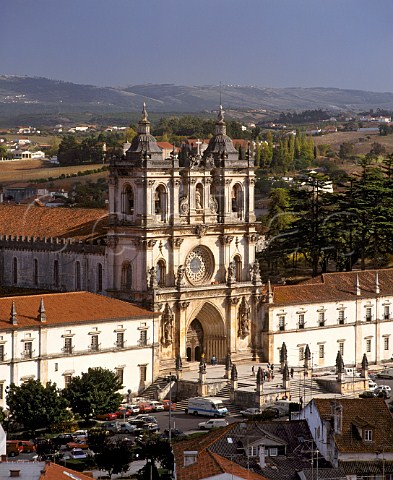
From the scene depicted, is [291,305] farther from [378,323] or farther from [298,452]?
[298,452]

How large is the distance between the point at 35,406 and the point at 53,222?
71.0ft

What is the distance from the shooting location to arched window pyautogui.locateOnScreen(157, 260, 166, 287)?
98.8 metres

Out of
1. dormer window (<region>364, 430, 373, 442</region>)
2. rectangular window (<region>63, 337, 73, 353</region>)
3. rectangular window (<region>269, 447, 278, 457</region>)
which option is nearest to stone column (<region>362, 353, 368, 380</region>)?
rectangular window (<region>63, 337, 73, 353</region>)

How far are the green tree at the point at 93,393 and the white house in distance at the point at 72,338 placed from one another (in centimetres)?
157

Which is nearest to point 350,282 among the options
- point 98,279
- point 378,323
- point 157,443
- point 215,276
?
point 378,323

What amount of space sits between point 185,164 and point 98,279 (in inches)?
321

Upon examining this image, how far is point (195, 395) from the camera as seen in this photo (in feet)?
311

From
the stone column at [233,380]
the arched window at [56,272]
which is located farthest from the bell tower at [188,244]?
the arched window at [56,272]

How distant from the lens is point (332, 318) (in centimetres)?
10575

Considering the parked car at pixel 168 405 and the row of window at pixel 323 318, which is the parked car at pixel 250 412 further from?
the row of window at pixel 323 318

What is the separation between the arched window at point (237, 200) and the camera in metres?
103

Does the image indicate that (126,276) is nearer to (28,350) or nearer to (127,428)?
(28,350)

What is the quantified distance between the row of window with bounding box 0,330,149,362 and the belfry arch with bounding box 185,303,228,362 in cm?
634

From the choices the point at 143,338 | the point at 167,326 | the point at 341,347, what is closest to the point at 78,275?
the point at 167,326
